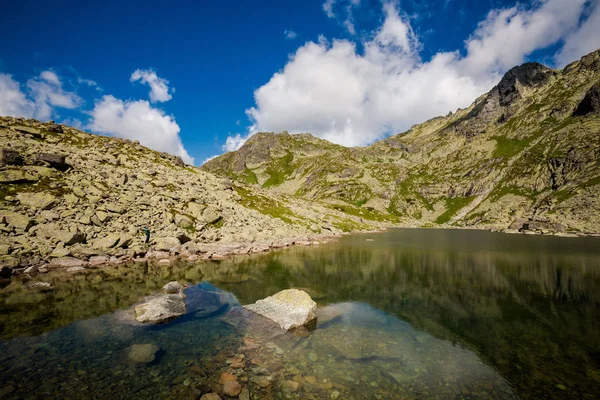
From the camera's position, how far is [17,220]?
36.8 m

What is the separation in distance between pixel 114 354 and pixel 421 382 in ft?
54.5

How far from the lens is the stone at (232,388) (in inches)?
468

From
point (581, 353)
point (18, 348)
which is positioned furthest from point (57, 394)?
point (581, 353)

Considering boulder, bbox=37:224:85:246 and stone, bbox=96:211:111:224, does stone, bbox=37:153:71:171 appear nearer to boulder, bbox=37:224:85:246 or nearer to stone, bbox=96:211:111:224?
stone, bbox=96:211:111:224

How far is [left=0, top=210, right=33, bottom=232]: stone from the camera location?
36.2 meters

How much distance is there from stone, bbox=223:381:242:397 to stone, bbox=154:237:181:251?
4077cm

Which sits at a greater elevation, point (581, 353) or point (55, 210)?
point (55, 210)

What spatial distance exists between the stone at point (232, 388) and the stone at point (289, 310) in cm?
726

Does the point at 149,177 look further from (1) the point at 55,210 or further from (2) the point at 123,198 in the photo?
(1) the point at 55,210

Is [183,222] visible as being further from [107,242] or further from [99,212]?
[107,242]

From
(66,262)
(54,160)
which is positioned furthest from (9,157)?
A: (66,262)

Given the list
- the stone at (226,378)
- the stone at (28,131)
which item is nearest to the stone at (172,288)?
the stone at (226,378)

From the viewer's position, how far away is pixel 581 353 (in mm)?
16406

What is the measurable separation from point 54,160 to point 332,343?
64162 mm
